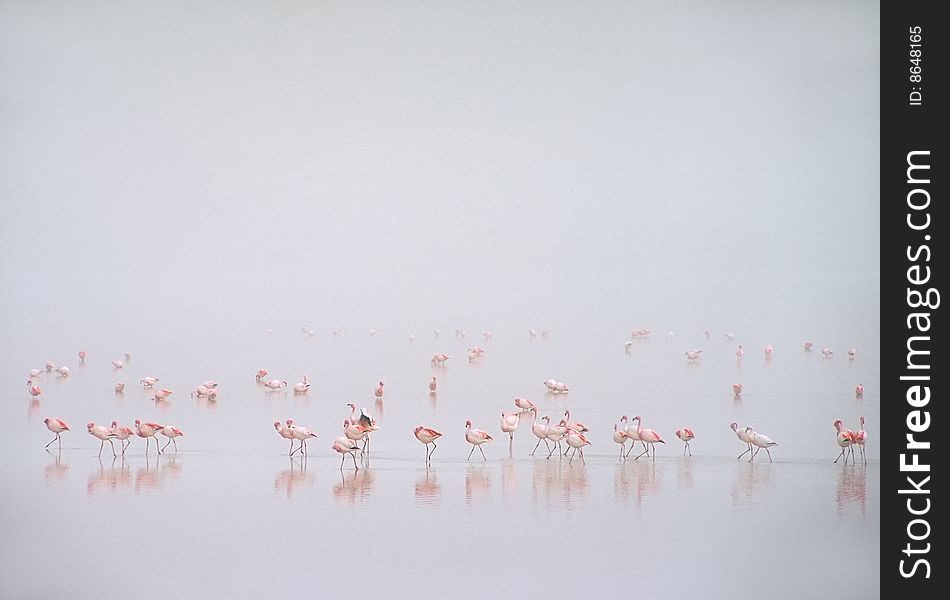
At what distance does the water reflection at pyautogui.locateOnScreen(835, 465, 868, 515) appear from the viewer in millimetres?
4092

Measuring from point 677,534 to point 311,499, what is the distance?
1.30 metres

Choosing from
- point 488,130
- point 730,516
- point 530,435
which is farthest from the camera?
point 488,130

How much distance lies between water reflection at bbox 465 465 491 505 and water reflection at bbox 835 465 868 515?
1.27 m

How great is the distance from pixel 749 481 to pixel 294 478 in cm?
173

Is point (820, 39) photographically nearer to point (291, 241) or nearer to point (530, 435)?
point (530, 435)

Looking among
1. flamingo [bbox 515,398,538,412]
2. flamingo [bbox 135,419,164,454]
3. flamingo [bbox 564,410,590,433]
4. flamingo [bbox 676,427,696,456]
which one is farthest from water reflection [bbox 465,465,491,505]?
flamingo [bbox 135,419,164,454]

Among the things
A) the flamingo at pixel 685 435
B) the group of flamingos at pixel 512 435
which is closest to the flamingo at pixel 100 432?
the group of flamingos at pixel 512 435

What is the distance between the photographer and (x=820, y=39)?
17.1 ft

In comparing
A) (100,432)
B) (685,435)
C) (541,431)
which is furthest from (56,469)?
(685,435)

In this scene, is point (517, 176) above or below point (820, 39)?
below

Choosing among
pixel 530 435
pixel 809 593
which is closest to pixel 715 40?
pixel 530 435

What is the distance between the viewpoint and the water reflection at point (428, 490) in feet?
13.1

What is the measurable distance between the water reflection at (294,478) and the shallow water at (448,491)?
0.5 inches

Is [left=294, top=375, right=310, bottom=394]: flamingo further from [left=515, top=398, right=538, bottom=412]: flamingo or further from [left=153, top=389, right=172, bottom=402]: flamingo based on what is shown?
[left=515, top=398, right=538, bottom=412]: flamingo
